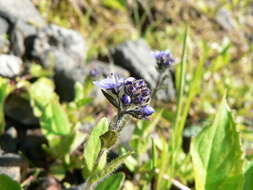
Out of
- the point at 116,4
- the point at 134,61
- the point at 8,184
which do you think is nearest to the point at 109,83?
the point at 8,184

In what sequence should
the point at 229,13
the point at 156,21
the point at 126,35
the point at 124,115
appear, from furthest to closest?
the point at 229,13 → the point at 156,21 → the point at 126,35 → the point at 124,115

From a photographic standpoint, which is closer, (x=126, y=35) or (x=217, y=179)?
(x=217, y=179)

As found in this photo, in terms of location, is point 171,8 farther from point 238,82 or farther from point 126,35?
point 238,82

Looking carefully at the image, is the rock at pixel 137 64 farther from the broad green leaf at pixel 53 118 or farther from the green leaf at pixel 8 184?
the green leaf at pixel 8 184

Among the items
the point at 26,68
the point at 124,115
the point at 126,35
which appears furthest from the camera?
the point at 126,35

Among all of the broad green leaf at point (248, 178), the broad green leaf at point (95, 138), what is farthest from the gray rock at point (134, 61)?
the broad green leaf at point (95, 138)

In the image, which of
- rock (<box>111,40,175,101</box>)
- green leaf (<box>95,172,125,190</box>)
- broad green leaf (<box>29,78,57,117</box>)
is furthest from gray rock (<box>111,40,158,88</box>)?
green leaf (<box>95,172,125,190</box>)

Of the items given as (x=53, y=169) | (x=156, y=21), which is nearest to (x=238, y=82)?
(x=156, y=21)
